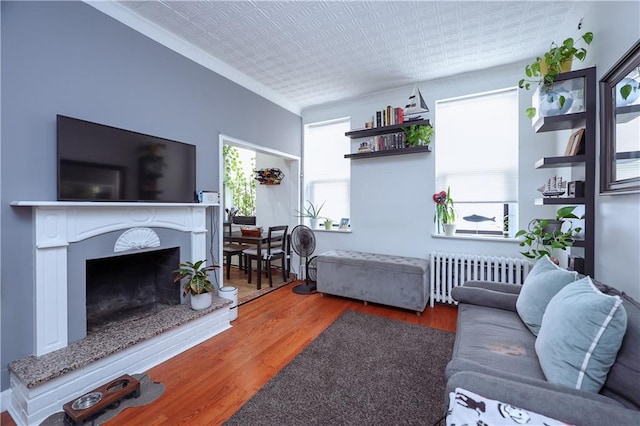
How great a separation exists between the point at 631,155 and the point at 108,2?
3572 millimetres

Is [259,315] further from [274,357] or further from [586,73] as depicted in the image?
[586,73]

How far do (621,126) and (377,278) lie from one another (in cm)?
229

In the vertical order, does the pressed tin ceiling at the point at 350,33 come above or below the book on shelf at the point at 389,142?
above

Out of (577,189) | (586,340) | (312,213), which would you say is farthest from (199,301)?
(577,189)

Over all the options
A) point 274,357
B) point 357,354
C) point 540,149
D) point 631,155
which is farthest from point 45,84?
point 540,149

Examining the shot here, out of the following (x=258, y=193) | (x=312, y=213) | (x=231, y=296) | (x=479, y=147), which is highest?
(x=479, y=147)

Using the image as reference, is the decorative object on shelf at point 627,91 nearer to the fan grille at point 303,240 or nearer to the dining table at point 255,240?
the fan grille at point 303,240

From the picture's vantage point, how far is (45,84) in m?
1.75

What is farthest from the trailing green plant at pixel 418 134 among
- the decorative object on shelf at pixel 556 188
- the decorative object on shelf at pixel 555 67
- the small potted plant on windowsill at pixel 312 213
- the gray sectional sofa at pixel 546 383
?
the gray sectional sofa at pixel 546 383

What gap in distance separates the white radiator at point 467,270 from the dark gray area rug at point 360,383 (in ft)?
2.40

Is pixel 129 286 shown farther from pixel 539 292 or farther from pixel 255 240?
pixel 539 292

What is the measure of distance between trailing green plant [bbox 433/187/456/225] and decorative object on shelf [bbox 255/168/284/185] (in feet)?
7.96

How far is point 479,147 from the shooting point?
3.13 meters

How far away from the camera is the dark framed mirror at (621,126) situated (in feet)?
4.49
